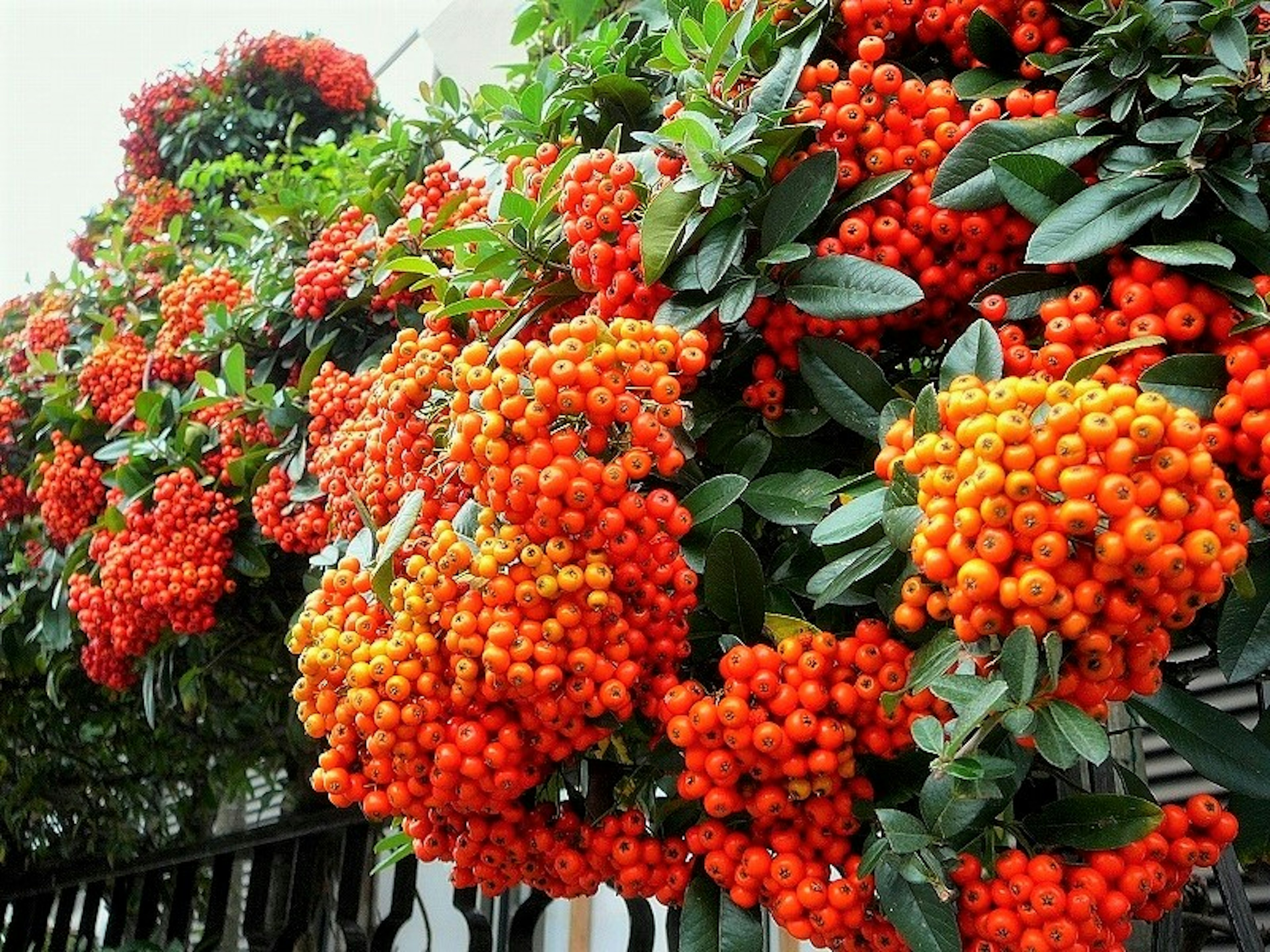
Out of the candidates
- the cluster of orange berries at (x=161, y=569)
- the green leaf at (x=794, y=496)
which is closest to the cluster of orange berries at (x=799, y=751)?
the green leaf at (x=794, y=496)

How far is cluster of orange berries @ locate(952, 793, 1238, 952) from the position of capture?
104 centimetres

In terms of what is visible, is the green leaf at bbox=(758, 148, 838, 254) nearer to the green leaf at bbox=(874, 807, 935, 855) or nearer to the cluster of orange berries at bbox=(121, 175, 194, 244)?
the green leaf at bbox=(874, 807, 935, 855)

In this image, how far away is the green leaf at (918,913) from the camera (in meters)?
1.07

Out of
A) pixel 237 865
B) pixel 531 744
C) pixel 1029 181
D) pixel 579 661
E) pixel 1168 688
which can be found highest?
pixel 1029 181

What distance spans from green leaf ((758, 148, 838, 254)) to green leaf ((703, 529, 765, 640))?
0.34m

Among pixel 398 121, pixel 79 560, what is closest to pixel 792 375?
pixel 398 121

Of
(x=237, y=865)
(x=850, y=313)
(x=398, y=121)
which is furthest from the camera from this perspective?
(x=237, y=865)

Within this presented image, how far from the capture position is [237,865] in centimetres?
329

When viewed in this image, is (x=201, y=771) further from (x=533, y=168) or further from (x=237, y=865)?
(x=533, y=168)

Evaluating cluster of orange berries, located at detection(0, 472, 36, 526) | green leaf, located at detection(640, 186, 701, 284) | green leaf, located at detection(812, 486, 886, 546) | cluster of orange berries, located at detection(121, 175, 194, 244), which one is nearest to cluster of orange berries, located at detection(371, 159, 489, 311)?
green leaf, located at detection(640, 186, 701, 284)

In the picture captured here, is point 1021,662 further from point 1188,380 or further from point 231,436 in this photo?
point 231,436

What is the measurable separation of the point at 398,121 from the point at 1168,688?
6.08 feet

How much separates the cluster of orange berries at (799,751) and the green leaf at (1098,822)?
0.15 m

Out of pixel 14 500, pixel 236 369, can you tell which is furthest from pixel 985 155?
pixel 14 500
